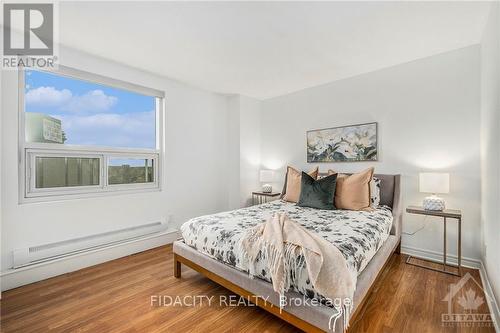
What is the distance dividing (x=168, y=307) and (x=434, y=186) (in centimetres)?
290

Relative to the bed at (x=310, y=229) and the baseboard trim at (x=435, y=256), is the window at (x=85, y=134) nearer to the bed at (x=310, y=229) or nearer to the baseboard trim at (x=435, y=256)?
the bed at (x=310, y=229)

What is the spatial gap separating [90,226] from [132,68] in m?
2.13

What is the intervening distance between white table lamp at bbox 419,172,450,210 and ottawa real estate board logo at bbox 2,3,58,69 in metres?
3.97

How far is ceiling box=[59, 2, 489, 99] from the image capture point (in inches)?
75.0

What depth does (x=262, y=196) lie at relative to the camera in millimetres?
4297

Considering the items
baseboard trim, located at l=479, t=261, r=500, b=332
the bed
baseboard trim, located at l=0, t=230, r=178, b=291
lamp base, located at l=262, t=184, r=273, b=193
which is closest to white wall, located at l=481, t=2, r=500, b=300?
baseboard trim, located at l=479, t=261, r=500, b=332

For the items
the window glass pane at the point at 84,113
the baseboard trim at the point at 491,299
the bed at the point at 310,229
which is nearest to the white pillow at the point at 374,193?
the bed at the point at 310,229

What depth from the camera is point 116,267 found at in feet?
8.39

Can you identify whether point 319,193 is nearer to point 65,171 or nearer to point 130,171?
point 130,171

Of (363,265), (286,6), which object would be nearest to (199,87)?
(286,6)

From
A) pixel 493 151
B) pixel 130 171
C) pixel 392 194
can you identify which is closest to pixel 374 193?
pixel 392 194

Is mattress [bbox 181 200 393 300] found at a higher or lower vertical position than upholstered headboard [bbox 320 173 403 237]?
lower

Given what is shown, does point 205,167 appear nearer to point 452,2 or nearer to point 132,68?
point 132,68

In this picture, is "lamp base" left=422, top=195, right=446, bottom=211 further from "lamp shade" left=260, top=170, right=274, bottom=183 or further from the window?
the window
